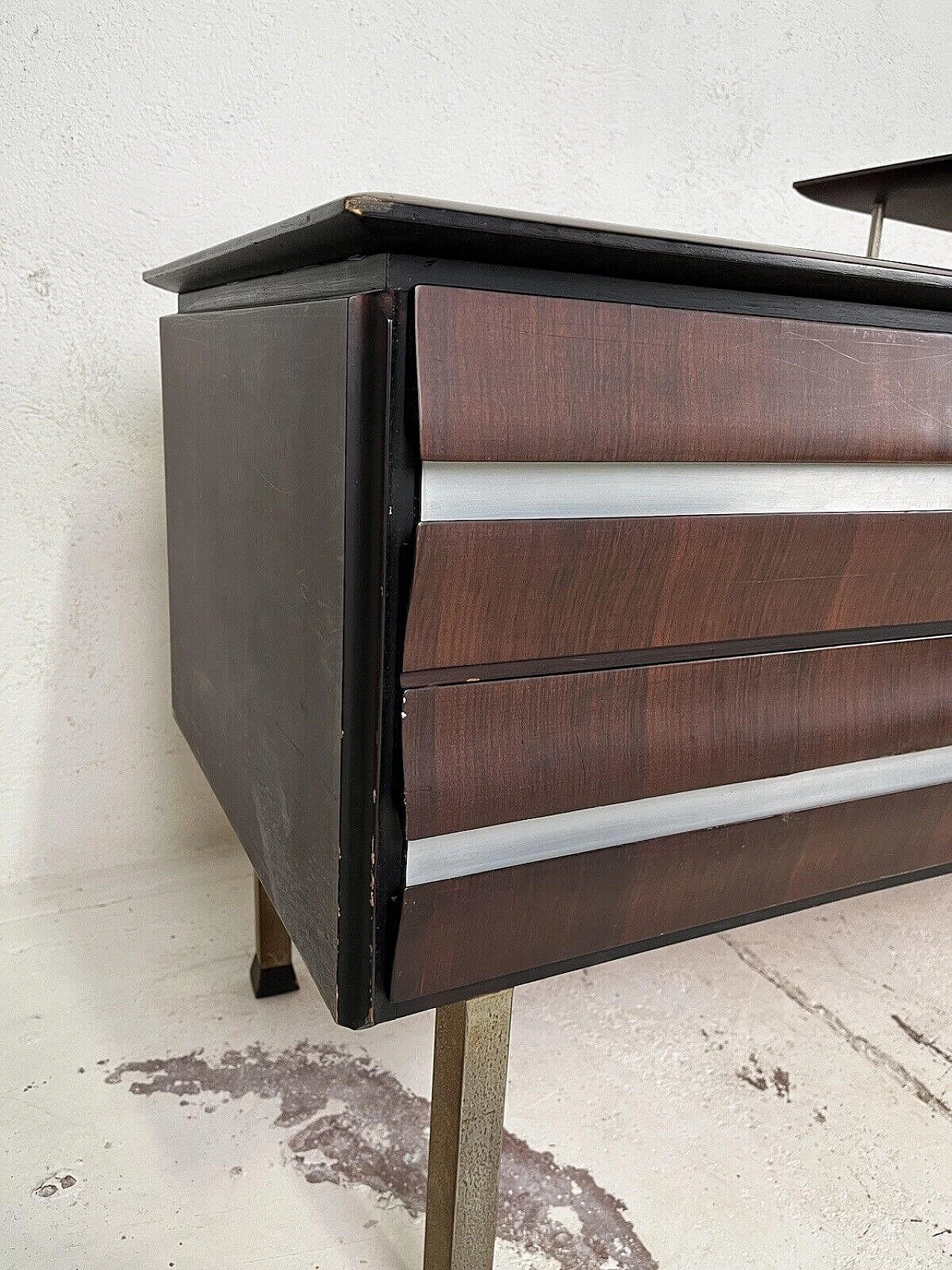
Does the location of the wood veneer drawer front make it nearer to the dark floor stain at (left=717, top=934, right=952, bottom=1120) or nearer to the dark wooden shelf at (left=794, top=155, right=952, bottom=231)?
the dark wooden shelf at (left=794, top=155, right=952, bottom=231)

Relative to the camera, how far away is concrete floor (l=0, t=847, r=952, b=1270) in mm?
895

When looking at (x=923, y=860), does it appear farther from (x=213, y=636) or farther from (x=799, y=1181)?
(x=213, y=636)

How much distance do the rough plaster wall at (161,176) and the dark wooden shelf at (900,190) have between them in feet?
1.76

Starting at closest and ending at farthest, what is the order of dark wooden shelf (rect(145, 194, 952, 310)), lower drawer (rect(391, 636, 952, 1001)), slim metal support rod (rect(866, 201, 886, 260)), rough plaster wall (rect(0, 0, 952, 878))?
dark wooden shelf (rect(145, 194, 952, 310)) → lower drawer (rect(391, 636, 952, 1001)) → slim metal support rod (rect(866, 201, 886, 260)) → rough plaster wall (rect(0, 0, 952, 878))

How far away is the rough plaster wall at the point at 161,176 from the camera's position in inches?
50.8

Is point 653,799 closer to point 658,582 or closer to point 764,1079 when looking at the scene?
point 658,582

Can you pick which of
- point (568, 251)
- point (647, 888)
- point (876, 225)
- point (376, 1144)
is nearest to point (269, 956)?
point (376, 1144)

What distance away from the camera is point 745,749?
2.55 ft

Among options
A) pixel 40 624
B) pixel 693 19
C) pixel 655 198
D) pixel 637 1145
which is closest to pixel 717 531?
pixel 637 1145

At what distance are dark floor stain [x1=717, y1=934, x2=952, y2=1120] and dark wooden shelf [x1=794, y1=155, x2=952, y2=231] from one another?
91 cm

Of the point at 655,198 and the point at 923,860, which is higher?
the point at 655,198

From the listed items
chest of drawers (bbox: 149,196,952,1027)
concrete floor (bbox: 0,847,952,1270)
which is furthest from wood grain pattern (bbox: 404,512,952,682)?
concrete floor (bbox: 0,847,952,1270)

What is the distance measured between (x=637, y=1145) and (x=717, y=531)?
2.06 ft

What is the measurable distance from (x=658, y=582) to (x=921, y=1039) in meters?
0.80
